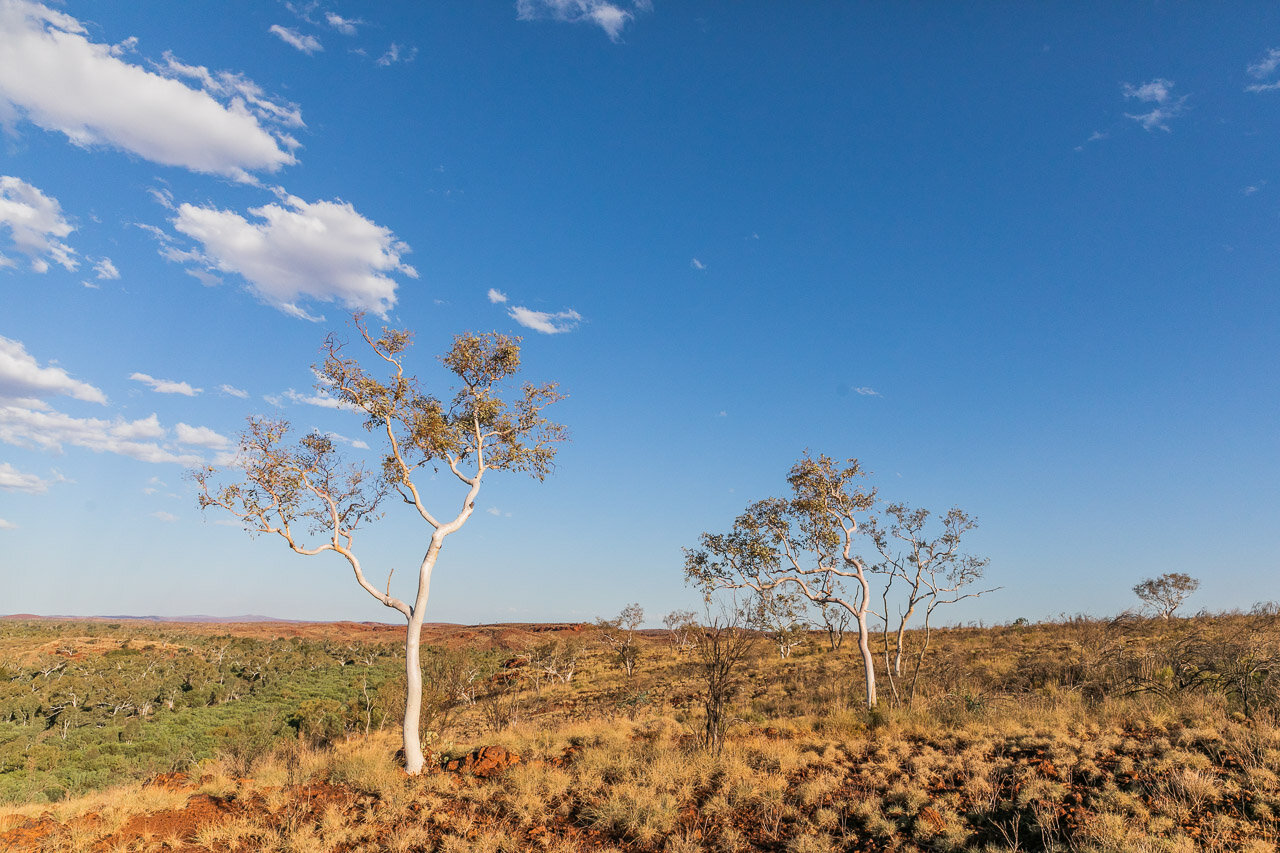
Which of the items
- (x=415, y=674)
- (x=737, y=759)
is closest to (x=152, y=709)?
(x=415, y=674)

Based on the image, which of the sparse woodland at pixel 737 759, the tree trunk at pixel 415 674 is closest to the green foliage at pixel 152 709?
the sparse woodland at pixel 737 759

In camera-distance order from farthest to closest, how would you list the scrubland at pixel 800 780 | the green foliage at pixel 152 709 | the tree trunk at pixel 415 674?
1. the green foliage at pixel 152 709
2. the tree trunk at pixel 415 674
3. the scrubland at pixel 800 780

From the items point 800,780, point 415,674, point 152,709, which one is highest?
point 415,674

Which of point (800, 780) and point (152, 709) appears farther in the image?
point (152, 709)

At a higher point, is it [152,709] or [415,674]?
[415,674]

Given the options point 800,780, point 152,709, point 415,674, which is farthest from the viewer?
point 152,709

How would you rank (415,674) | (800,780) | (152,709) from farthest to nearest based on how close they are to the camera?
(152,709) → (415,674) → (800,780)

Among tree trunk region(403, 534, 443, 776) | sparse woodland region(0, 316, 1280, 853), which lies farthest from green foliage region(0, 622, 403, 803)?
tree trunk region(403, 534, 443, 776)

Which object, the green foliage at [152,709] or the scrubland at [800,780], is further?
the green foliage at [152,709]

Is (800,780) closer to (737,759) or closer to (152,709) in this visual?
(737,759)

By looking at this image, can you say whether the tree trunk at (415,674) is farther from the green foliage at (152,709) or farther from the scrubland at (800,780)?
the green foliage at (152,709)

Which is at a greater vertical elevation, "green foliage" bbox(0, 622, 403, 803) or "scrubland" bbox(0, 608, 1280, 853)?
"scrubland" bbox(0, 608, 1280, 853)

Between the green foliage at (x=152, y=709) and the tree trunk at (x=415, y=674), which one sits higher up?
the tree trunk at (x=415, y=674)

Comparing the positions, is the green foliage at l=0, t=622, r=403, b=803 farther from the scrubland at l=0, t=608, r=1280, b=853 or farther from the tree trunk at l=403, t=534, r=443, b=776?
the tree trunk at l=403, t=534, r=443, b=776
